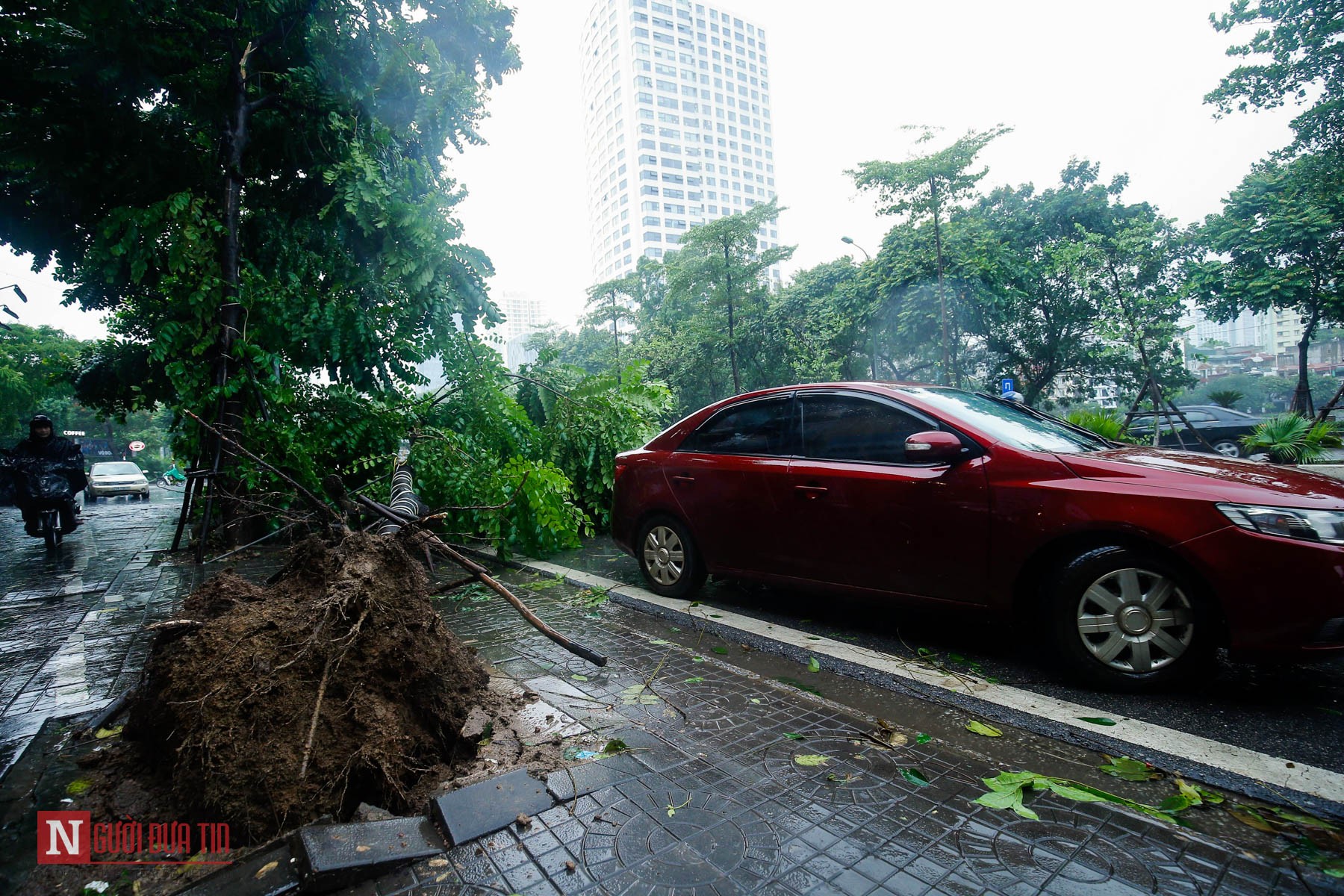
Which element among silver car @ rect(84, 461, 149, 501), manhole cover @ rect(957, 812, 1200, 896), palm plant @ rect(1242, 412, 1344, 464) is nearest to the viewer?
manhole cover @ rect(957, 812, 1200, 896)

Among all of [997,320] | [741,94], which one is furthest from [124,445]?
[741,94]

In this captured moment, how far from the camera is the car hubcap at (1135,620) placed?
10.0 ft

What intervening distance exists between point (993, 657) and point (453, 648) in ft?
9.61

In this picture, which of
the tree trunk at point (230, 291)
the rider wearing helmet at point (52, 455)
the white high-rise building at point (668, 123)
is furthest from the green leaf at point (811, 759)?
the white high-rise building at point (668, 123)

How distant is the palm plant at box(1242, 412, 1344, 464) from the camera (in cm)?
1113

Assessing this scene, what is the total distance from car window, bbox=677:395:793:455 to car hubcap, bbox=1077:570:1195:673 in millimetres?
2015

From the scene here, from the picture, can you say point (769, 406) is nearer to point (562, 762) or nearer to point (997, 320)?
point (562, 762)

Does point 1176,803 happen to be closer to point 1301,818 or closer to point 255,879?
point 1301,818

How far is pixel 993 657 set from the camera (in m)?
3.78

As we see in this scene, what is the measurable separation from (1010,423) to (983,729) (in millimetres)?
1895

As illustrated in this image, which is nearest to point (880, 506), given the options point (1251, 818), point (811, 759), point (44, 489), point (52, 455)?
point (811, 759)

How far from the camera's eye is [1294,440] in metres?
11.4

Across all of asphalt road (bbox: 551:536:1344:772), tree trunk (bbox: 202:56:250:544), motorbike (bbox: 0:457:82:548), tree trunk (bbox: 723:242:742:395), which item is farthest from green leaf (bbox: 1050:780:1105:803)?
tree trunk (bbox: 723:242:742:395)

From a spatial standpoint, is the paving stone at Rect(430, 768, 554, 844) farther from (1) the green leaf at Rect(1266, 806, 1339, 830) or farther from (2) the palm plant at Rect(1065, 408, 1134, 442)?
(2) the palm plant at Rect(1065, 408, 1134, 442)
